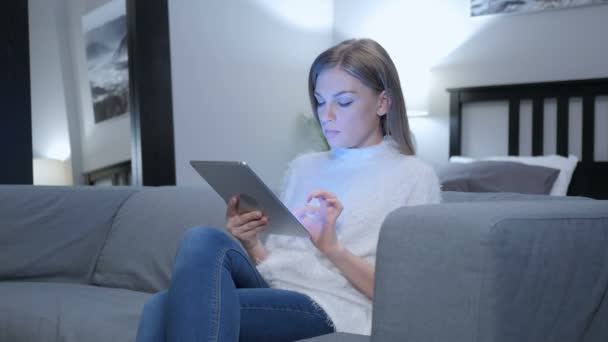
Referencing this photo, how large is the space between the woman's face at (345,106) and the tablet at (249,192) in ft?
0.77

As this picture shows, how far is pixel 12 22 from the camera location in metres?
2.84

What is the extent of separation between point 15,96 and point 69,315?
1.56 meters

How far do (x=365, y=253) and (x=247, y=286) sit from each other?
0.23 meters

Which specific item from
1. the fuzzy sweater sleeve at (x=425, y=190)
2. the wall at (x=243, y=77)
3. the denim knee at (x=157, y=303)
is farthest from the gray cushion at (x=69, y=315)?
the wall at (x=243, y=77)

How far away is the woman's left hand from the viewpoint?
1.14 meters

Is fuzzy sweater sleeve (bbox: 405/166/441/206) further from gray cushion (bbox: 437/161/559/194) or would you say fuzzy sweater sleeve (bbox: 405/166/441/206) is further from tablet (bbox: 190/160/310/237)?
gray cushion (bbox: 437/161/559/194)

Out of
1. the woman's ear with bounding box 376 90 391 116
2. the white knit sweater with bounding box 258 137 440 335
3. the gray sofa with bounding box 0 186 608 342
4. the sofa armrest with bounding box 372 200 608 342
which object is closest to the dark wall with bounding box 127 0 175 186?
the gray sofa with bounding box 0 186 608 342

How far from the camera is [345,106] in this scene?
1338mm

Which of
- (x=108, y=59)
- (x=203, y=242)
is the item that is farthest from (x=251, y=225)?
(x=108, y=59)

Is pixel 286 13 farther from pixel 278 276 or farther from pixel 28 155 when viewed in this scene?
pixel 278 276

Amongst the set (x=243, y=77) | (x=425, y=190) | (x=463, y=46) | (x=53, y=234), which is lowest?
(x=53, y=234)

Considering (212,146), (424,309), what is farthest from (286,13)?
(424,309)

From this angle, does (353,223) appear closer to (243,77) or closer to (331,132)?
(331,132)

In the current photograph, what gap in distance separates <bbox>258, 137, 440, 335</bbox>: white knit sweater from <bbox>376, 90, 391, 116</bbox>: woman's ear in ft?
0.21
